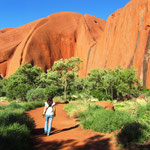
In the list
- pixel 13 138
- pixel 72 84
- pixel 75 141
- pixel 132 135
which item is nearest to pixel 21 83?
pixel 72 84

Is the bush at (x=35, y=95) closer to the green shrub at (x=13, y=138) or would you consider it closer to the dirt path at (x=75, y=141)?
the dirt path at (x=75, y=141)

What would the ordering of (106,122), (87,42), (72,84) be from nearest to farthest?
1. (106,122)
2. (72,84)
3. (87,42)

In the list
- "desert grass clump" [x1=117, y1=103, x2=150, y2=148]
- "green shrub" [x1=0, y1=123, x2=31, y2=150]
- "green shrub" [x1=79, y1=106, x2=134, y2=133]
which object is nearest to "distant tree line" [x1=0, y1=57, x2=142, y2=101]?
"green shrub" [x1=79, y1=106, x2=134, y2=133]

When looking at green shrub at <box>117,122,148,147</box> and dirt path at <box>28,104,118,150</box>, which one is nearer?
green shrub at <box>117,122,148,147</box>

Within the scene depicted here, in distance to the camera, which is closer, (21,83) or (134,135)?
(134,135)

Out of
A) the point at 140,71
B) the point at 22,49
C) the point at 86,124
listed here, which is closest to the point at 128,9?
the point at 140,71

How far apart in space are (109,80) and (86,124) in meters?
13.6

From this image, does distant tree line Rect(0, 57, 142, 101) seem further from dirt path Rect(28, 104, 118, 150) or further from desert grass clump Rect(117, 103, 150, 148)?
desert grass clump Rect(117, 103, 150, 148)

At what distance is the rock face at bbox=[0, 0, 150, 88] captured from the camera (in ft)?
83.3

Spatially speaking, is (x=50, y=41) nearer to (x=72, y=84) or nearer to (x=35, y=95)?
(x=72, y=84)

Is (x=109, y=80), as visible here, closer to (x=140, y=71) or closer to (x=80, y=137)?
(x=140, y=71)

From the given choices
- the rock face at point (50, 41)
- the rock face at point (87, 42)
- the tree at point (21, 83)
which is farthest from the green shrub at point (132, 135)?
the rock face at point (50, 41)

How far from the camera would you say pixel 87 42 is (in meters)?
42.2

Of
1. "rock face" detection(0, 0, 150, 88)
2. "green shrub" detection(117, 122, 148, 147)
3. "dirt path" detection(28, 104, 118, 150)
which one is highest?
"rock face" detection(0, 0, 150, 88)
